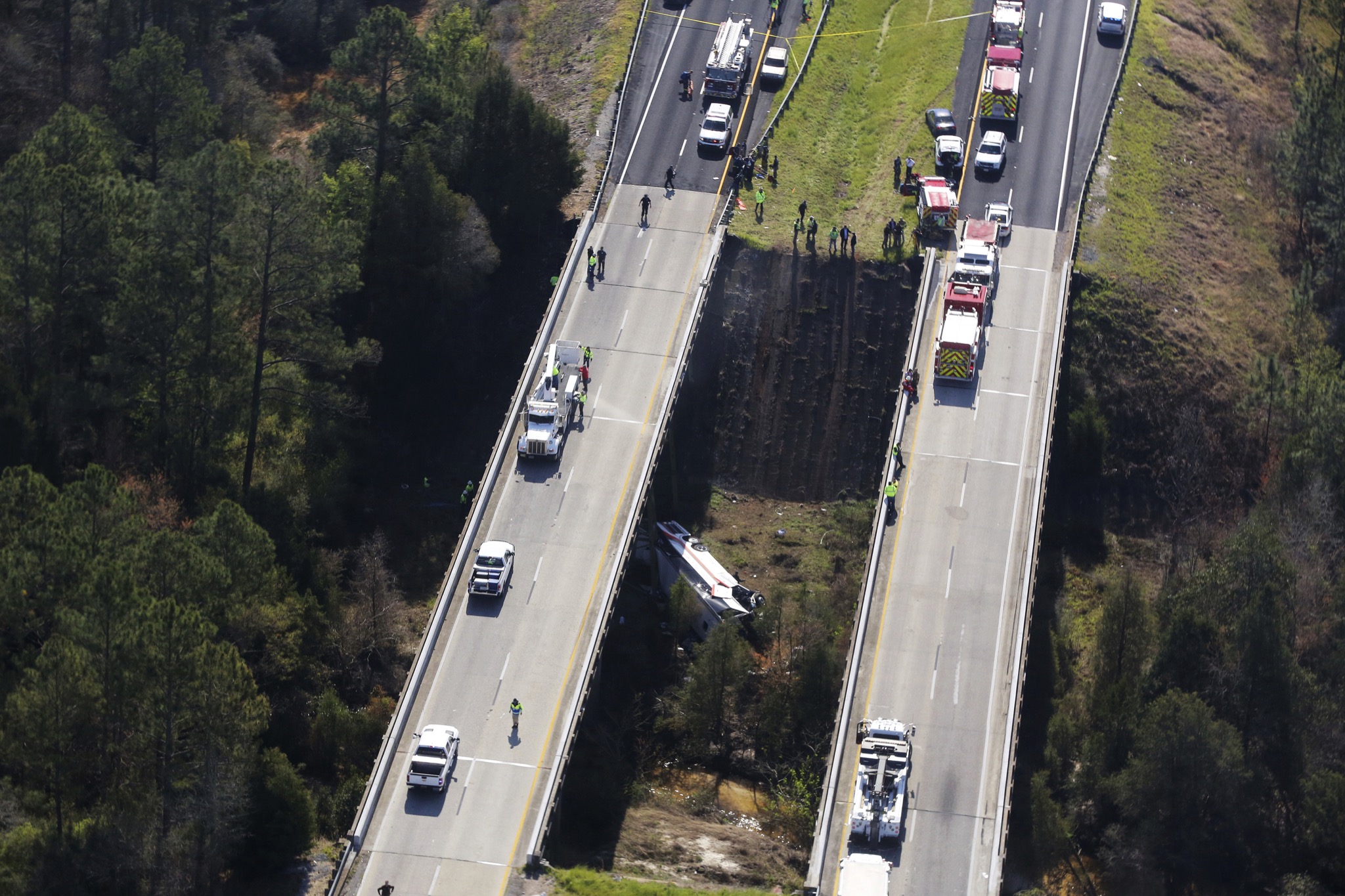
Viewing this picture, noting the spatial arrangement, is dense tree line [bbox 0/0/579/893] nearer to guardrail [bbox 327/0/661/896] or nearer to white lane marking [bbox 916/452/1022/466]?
guardrail [bbox 327/0/661/896]

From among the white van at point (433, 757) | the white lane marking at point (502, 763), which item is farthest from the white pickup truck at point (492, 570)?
the white lane marking at point (502, 763)

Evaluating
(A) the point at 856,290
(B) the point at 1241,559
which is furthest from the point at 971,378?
(B) the point at 1241,559

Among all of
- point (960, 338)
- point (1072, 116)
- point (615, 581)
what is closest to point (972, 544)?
point (960, 338)

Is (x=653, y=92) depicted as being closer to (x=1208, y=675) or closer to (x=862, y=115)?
(x=862, y=115)

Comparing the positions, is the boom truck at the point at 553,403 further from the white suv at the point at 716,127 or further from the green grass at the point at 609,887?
the green grass at the point at 609,887

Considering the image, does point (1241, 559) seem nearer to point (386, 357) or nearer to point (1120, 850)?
point (1120, 850)

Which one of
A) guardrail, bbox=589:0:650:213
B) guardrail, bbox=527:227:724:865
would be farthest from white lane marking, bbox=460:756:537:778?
→ guardrail, bbox=589:0:650:213
